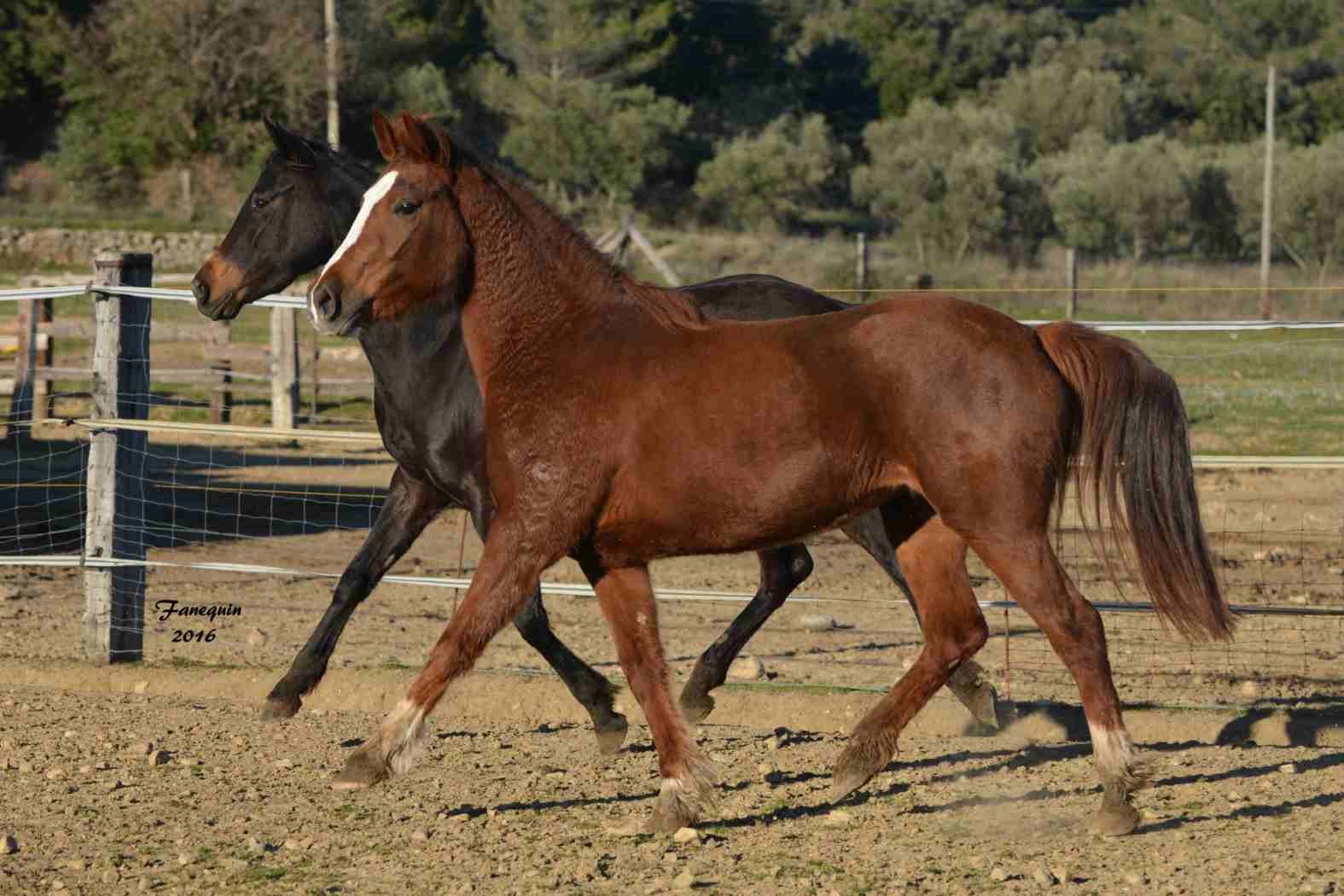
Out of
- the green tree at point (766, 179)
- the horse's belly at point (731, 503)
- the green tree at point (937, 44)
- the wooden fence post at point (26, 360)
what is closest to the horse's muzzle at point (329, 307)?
the horse's belly at point (731, 503)

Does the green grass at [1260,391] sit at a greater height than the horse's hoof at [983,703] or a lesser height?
lesser

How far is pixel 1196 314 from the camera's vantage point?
22688 millimetres

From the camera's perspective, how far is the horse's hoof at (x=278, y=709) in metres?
6.22

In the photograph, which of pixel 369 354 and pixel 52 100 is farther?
pixel 52 100

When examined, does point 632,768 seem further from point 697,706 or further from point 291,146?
point 291,146

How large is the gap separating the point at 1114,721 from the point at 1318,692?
272cm

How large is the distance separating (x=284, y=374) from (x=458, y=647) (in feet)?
38.3

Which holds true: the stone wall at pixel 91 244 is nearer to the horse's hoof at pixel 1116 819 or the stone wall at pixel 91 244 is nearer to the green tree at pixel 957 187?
the green tree at pixel 957 187

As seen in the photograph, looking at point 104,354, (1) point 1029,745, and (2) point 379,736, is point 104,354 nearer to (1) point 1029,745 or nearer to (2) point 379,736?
(2) point 379,736

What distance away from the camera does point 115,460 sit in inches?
289

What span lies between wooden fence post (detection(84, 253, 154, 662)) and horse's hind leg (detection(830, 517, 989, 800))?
12.3ft

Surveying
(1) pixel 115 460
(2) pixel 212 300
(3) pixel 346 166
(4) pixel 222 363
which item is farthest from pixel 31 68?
(2) pixel 212 300

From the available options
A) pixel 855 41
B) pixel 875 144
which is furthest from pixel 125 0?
pixel 855 41

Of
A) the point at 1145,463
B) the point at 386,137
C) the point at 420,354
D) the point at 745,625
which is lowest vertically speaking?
the point at 745,625
